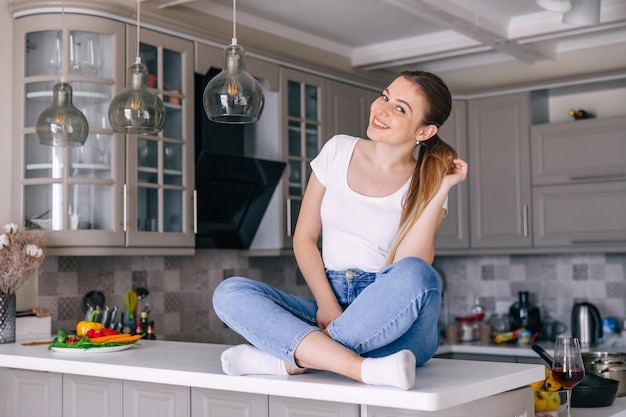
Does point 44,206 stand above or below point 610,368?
above

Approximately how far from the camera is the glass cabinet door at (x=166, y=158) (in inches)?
141

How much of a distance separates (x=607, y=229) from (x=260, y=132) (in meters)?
1.94

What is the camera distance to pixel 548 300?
5129mm

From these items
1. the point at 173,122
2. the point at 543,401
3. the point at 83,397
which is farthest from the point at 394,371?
the point at 173,122

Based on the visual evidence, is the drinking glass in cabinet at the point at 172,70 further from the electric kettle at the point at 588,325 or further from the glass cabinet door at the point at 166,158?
the electric kettle at the point at 588,325

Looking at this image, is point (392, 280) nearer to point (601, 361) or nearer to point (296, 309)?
point (296, 309)

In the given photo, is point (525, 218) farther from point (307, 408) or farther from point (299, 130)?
point (307, 408)

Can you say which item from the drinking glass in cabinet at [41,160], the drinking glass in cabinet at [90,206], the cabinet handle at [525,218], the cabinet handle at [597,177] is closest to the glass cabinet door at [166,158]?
the drinking glass in cabinet at [90,206]

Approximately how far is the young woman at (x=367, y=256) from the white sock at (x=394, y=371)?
4.3 inches

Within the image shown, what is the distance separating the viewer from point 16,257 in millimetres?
3137

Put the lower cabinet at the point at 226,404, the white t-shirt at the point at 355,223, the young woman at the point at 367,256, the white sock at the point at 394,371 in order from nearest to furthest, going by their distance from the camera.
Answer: the white sock at the point at 394,371
the young woman at the point at 367,256
the lower cabinet at the point at 226,404
the white t-shirt at the point at 355,223

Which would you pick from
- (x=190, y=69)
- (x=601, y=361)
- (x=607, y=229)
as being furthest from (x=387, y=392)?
(x=607, y=229)

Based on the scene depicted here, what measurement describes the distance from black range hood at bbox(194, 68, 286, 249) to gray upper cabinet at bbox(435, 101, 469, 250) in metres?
1.30

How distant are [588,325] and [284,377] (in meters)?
3.10
